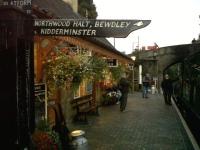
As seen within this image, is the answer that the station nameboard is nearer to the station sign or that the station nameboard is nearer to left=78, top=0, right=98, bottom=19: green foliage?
the station sign

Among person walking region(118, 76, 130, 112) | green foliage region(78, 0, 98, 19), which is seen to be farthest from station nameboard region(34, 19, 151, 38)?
green foliage region(78, 0, 98, 19)

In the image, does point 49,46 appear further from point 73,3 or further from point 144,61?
point 144,61

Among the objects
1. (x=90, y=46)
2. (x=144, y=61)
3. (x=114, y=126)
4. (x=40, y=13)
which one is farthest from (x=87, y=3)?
(x=40, y=13)

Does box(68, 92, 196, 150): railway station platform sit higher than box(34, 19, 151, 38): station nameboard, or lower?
lower

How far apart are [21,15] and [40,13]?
1.24 m

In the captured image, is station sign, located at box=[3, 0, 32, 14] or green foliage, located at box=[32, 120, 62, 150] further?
green foliage, located at box=[32, 120, 62, 150]

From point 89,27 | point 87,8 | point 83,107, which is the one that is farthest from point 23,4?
point 87,8

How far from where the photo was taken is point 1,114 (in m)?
6.81

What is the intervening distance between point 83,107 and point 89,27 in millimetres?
10044

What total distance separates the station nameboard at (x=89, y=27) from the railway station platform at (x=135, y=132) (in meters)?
3.59

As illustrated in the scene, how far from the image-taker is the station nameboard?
6.36 meters

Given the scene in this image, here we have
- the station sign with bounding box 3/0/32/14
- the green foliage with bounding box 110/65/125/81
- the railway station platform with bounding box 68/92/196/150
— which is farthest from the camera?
the green foliage with bounding box 110/65/125/81

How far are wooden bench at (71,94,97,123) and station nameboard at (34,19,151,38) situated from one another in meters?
7.68

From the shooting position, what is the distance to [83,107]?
16469mm
